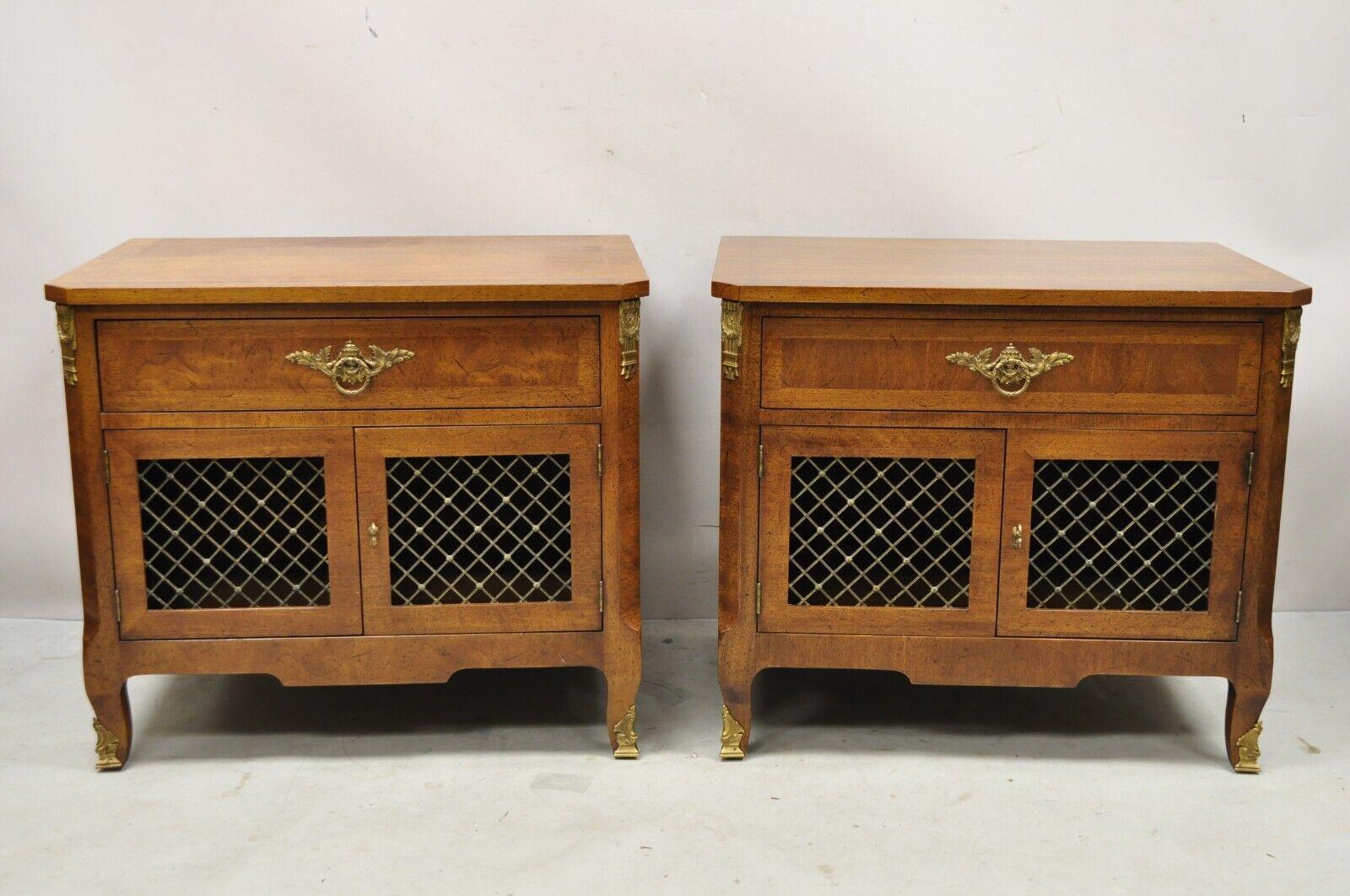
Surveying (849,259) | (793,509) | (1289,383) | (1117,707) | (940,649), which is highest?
(849,259)

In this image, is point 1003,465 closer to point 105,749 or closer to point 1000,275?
point 1000,275

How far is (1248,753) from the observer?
259 cm

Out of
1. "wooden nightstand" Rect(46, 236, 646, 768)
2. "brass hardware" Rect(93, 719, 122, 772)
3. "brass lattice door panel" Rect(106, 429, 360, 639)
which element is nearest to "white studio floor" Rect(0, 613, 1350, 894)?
"brass hardware" Rect(93, 719, 122, 772)

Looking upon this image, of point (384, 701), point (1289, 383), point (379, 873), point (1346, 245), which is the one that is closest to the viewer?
point (379, 873)

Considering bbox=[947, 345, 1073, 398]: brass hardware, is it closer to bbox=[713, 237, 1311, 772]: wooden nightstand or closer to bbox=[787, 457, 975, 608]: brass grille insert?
bbox=[713, 237, 1311, 772]: wooden nightstand

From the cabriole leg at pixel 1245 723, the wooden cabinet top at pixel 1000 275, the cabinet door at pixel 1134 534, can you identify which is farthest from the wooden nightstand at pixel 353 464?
the cabriole leg at pixel 1245 723

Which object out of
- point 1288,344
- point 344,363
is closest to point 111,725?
point 344,363

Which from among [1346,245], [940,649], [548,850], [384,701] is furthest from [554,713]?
[1346,245]

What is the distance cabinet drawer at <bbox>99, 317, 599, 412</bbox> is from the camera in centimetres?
241

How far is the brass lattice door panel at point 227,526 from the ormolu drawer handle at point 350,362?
0.10m

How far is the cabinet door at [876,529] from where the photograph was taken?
8.13 ft

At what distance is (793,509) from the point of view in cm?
255

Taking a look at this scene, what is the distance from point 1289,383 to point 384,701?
1787 millimetres

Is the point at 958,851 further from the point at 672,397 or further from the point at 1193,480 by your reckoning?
the point at 672,397
